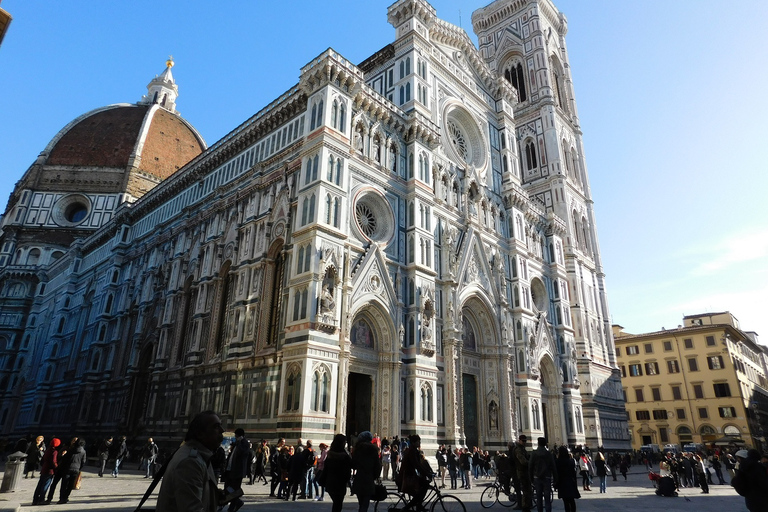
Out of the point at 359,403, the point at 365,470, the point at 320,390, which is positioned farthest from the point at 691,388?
the point at 365,470

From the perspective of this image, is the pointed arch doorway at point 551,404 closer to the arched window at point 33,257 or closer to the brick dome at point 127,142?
the brick dome at point 127,142

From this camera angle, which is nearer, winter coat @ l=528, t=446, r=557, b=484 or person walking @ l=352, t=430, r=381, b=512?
person walking @ l=352, t=430, r=381, b=512

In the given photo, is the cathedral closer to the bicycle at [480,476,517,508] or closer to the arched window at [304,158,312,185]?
the arched window at [304,158,312,185]

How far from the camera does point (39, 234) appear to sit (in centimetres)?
5394

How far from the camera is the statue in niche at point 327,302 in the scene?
1894 centimetres

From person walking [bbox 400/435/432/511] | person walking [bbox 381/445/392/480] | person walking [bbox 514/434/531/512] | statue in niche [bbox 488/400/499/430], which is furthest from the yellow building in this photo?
person walking [bbox 400/435/432/511]

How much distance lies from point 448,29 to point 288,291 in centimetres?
2296

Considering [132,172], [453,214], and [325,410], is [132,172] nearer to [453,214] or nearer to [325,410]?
[453,214]

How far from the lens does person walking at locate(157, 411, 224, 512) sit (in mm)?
3057

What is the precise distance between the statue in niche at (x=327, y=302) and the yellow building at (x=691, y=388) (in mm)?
50425

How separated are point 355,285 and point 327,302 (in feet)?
7.05

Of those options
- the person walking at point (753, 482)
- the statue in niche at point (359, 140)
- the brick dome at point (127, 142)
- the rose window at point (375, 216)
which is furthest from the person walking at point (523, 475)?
the brick dome at point (127, 142)

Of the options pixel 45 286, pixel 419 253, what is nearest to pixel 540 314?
pixel 419 253

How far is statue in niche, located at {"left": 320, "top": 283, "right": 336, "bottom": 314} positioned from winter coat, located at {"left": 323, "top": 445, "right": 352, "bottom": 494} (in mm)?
12015
